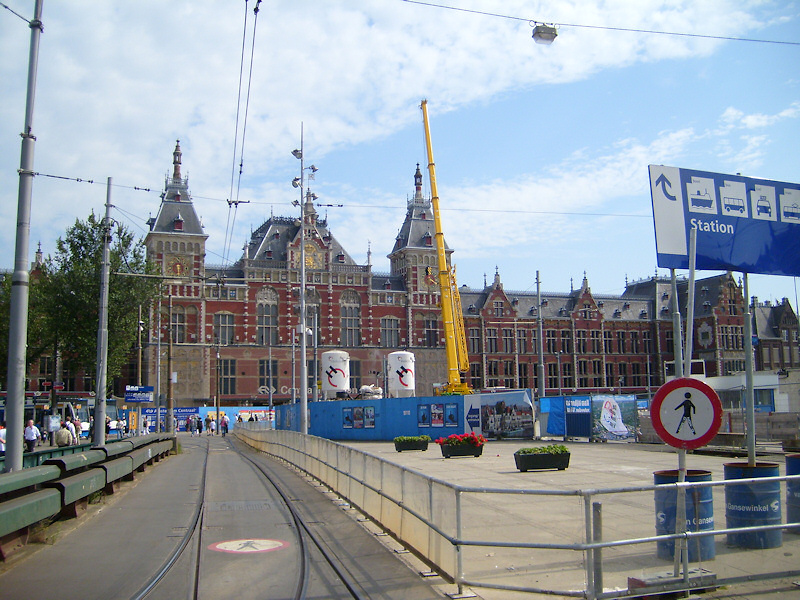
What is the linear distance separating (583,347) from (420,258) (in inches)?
902

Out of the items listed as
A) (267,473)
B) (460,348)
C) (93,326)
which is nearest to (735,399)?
(460,348)

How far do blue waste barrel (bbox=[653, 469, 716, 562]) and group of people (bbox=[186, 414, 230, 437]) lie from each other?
5320 centimetres

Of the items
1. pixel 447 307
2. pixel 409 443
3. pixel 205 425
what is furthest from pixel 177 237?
pixel 409 443

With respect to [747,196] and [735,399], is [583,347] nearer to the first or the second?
[735,399]

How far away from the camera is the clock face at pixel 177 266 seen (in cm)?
6694

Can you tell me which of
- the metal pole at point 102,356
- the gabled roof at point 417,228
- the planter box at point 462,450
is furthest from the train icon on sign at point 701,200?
the gabled roof at point 417,228

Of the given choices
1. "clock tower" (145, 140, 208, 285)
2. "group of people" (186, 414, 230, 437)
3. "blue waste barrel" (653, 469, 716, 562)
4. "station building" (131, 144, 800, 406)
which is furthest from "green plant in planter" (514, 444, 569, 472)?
"clock tower" (145, 140, 208, 285)

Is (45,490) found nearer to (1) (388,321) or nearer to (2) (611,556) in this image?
(2) (611,556)

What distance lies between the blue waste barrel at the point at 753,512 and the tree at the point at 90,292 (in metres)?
42.8

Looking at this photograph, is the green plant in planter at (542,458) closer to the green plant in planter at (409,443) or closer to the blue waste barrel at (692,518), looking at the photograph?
the green plant in planter at (409,443)

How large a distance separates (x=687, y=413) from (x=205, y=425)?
62543 mm

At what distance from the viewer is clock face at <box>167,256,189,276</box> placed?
220 feet

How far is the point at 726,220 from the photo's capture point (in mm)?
12922

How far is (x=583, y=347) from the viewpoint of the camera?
85.1 metres
